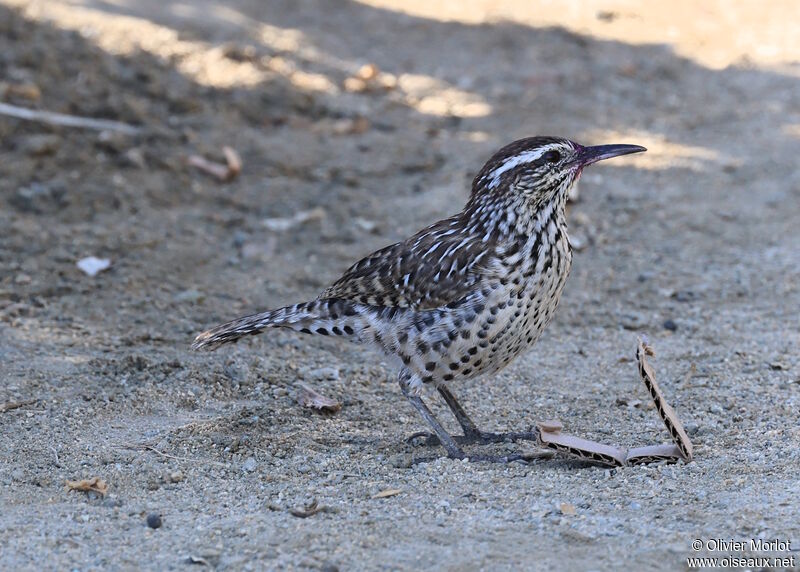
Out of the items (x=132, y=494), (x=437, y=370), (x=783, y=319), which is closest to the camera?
(x=132, y=494)

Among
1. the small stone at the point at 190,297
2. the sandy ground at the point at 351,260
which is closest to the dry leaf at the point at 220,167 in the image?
the sandy ground at the point at 351,260

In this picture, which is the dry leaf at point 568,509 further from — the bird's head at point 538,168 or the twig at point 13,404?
the twig at point 13,404

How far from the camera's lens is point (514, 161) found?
5773mm

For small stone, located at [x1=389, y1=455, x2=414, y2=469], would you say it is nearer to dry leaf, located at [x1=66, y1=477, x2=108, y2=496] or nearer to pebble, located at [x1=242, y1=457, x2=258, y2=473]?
pebble, located at [x1=242, y1=457, x2=258, y2=473]

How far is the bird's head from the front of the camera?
575 cm

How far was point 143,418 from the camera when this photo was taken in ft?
19.5

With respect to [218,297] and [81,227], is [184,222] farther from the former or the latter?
[218,297]

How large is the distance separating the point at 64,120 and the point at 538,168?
5515 millimetres

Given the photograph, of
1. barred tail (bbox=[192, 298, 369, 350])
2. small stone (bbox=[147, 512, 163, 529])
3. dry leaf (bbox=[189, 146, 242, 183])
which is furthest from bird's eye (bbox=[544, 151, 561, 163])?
dry leaf (bbox=[189, 146, 242, 183])

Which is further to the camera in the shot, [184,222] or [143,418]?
[184,222]

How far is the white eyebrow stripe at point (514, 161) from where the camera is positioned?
5742 millimetres

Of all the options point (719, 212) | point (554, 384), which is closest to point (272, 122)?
point (719, 212)

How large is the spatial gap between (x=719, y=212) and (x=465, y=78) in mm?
3726

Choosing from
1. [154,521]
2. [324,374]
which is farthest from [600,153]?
[154,521]
